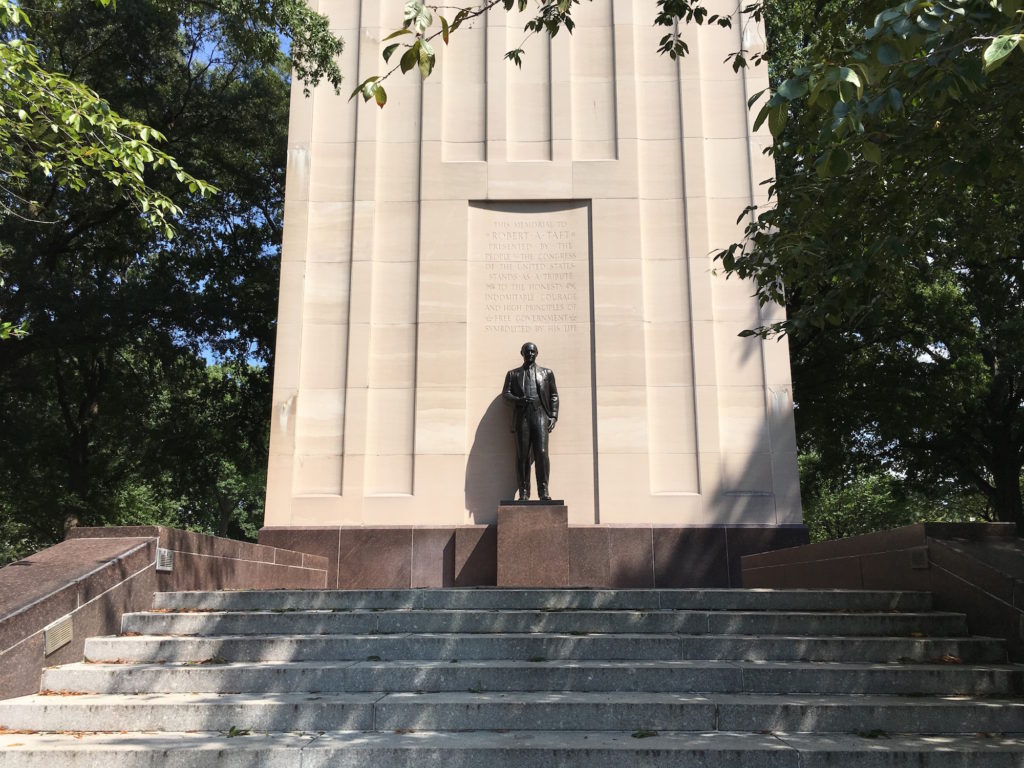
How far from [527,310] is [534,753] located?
34.7 ft

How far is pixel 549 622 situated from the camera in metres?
7.95

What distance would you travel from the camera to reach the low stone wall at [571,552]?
14.2 meters

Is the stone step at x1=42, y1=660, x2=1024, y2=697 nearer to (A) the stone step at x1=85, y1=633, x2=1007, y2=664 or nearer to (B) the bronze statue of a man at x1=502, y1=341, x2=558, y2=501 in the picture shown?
(A) the stone step at x1=85, y1=633, x2=1007, y2=664

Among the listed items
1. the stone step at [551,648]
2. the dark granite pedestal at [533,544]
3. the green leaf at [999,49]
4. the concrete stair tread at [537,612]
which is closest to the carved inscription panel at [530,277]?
the dark granite pedestal at [533,544]

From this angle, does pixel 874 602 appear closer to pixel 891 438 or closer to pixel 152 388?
pixel 891 438

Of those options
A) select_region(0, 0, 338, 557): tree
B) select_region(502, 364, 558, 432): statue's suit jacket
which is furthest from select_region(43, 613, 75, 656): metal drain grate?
select_region(0, 0, 338, 557): tree

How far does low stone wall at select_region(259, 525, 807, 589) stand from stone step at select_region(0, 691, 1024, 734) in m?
7.79

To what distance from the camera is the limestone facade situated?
14.8 meters

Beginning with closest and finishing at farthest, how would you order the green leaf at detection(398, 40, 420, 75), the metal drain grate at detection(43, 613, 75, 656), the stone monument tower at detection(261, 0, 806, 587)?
the green leaf at detection(398, 40, 420, 75) < the metal drain grate at detection(43, 613, 75, 656) < the stone monument tower at detection(261, 0, 806, 587)

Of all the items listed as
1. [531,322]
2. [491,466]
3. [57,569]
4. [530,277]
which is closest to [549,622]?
[57,569]

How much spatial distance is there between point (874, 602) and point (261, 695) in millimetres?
5693

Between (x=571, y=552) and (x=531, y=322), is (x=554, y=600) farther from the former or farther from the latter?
(x=531, y=322)

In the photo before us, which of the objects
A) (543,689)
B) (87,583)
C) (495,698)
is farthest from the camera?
(87,583)

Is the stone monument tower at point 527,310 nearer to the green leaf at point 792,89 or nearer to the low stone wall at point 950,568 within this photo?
the low stone wall at point 950,568
